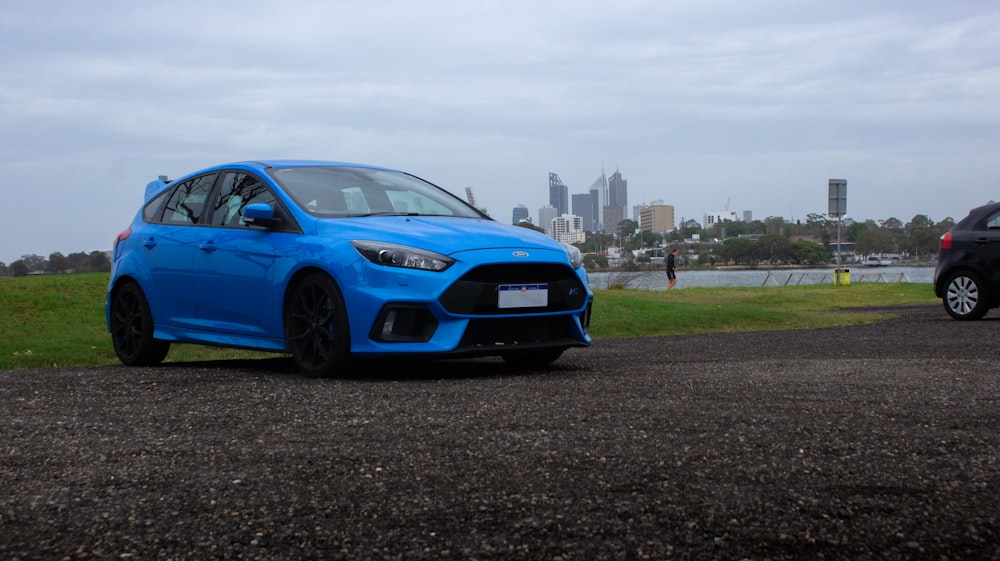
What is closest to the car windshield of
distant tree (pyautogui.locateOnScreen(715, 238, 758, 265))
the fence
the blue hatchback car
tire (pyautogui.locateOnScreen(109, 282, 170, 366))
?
the blue hatchback car

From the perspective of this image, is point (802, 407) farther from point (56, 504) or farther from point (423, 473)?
point (56, 504)

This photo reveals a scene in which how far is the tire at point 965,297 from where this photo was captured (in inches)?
592

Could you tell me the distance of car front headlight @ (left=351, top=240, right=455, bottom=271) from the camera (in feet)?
22.5

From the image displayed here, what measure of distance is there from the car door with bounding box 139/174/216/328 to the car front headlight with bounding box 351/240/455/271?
6.47 ft

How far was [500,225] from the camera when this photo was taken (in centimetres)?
801

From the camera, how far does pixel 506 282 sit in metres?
7.05

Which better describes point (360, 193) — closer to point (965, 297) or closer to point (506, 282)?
point (506, 282)

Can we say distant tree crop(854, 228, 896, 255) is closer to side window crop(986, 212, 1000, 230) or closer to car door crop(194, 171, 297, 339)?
side window crop(986, 212, 1000, 230)

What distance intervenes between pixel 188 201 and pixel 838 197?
30120mm

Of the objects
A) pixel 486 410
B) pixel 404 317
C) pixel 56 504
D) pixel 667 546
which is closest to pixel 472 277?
pixel 404 317

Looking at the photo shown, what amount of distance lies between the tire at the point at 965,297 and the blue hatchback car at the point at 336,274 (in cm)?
926

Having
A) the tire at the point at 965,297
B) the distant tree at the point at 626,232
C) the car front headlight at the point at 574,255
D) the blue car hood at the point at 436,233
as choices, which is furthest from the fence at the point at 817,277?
the blue car hood at the point at 436,233

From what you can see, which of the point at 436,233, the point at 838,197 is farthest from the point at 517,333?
the point at 838,197

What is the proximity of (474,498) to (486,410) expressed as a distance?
181 cm
